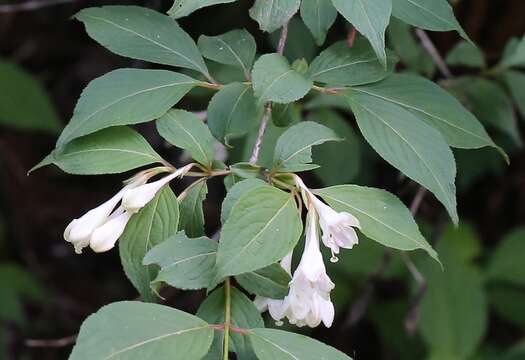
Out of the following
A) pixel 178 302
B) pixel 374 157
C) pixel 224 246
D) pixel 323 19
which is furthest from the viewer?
pixel 178 302

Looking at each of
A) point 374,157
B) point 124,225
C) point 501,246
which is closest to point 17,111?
point 374,157

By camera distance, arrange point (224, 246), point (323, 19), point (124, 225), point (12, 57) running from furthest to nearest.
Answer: point (12, 57) → point (323, 19) → point (124, 225) → point (224, 246)

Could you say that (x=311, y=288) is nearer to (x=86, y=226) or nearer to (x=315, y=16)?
(x=86, y=226)

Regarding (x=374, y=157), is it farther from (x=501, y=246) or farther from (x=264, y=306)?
(x=264, y=306)

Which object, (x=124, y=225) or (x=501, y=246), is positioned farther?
(x=501, y=246)

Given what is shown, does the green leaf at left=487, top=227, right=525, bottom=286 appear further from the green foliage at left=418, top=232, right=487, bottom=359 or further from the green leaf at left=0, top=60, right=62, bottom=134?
the green leaf at left=0, top=60, right=62, bottom=134

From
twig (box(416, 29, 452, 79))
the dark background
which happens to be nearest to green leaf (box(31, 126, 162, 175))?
twig (box(416, 29, 452, 79))

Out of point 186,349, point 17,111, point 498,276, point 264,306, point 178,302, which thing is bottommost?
point 178,302

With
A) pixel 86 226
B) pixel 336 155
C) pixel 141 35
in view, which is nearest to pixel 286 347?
pixel 86 226
